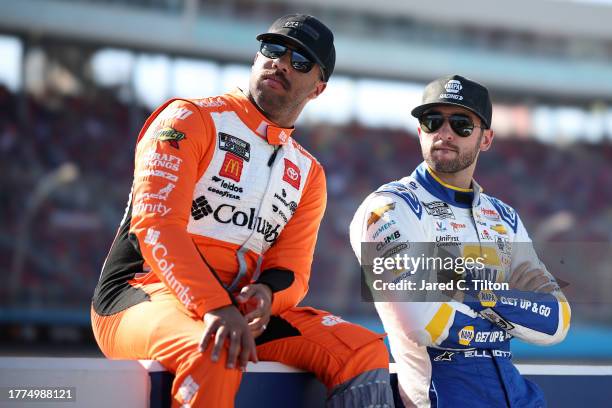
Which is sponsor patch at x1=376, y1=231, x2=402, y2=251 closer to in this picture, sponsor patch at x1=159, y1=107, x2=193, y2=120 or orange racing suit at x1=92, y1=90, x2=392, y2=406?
orange racing suit at x1=92, y1=90, x2=392, y2=406

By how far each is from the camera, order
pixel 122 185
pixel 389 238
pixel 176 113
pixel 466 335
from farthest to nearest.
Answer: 1. pixel 122 185
2. pixel 389 238
3. pixel 466 335
4. pixel 176 113

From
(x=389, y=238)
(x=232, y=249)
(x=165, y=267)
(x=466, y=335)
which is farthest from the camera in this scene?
(x=389, y=238)

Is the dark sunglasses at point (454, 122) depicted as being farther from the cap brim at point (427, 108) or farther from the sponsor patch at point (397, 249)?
the sponsor patch at point (397, 249)

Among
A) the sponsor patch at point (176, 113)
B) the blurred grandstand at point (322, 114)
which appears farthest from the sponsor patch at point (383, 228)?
the blurred grandstand at point (322, 114)

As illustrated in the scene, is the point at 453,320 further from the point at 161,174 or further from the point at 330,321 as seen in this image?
the point at 161,174

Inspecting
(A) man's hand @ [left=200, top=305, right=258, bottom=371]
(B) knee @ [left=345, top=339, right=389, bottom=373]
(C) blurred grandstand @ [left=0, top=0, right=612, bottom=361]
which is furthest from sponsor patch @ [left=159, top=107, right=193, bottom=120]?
(C) blurred grandstand @ [left=0, top=0, right=612, bottom=361]

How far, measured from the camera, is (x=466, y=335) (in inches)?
113

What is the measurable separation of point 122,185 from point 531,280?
12444 mm

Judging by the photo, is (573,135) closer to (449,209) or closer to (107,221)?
(107,221)

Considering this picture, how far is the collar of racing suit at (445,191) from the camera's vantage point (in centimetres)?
328

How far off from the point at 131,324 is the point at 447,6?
16.4 m

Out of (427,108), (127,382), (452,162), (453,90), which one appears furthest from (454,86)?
(127,382)

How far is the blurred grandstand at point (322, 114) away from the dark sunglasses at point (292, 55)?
35.2 feet

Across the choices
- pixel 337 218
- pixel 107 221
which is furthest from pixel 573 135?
pixel 107 221
